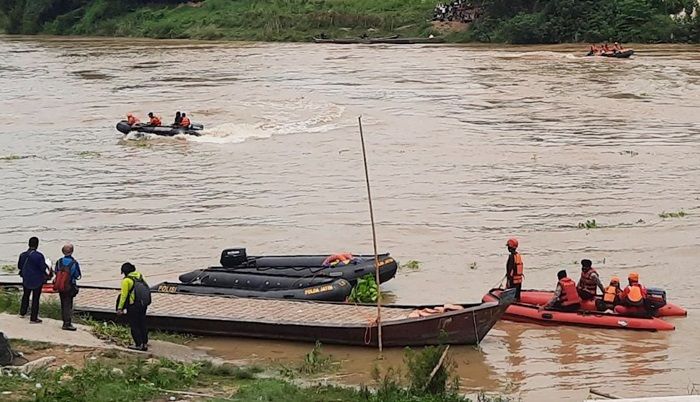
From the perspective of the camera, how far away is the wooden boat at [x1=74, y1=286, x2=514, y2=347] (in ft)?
44.3

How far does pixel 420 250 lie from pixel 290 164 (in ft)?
32.5

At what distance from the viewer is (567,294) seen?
15000 mm

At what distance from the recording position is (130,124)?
33562 mm

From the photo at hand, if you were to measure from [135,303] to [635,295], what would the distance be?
6860 mm

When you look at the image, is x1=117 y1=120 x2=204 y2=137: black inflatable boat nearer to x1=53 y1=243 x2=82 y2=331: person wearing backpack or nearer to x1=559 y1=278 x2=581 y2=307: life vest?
x1=559 y1=278 x2=581 y2=307: life vest

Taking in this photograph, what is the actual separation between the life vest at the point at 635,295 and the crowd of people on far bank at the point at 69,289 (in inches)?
260

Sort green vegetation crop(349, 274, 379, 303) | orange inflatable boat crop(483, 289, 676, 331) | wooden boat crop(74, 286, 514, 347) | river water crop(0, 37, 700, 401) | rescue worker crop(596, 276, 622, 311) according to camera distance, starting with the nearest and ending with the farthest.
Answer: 1. wooden boat crop(74, 286, 514, 347)
2. river water crop(0, 37, 700, 401)
3. orange inflatable boat crop(483, 289, 676, 331)
4. rescue worker crop(596, 276, 622, 311)
5. green vegetation crop(349, 274, 379, 303)

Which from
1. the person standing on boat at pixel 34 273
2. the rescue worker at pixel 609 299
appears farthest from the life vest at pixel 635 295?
the person standing on boat at pixel 34 273

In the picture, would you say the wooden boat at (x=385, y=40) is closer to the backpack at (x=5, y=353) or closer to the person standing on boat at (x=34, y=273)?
the person standing on boat at (x=34, y=273)

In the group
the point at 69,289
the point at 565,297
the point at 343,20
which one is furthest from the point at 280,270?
the point at 343,20

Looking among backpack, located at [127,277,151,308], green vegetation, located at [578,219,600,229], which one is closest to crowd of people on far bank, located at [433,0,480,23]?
green vegetation, located at [578,219,600,229]

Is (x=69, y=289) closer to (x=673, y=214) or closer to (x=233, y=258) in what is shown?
(x=233, y=258)

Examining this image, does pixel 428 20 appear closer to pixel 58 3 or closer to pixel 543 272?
pixel 58 3

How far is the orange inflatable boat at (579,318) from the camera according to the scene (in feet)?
47.7
